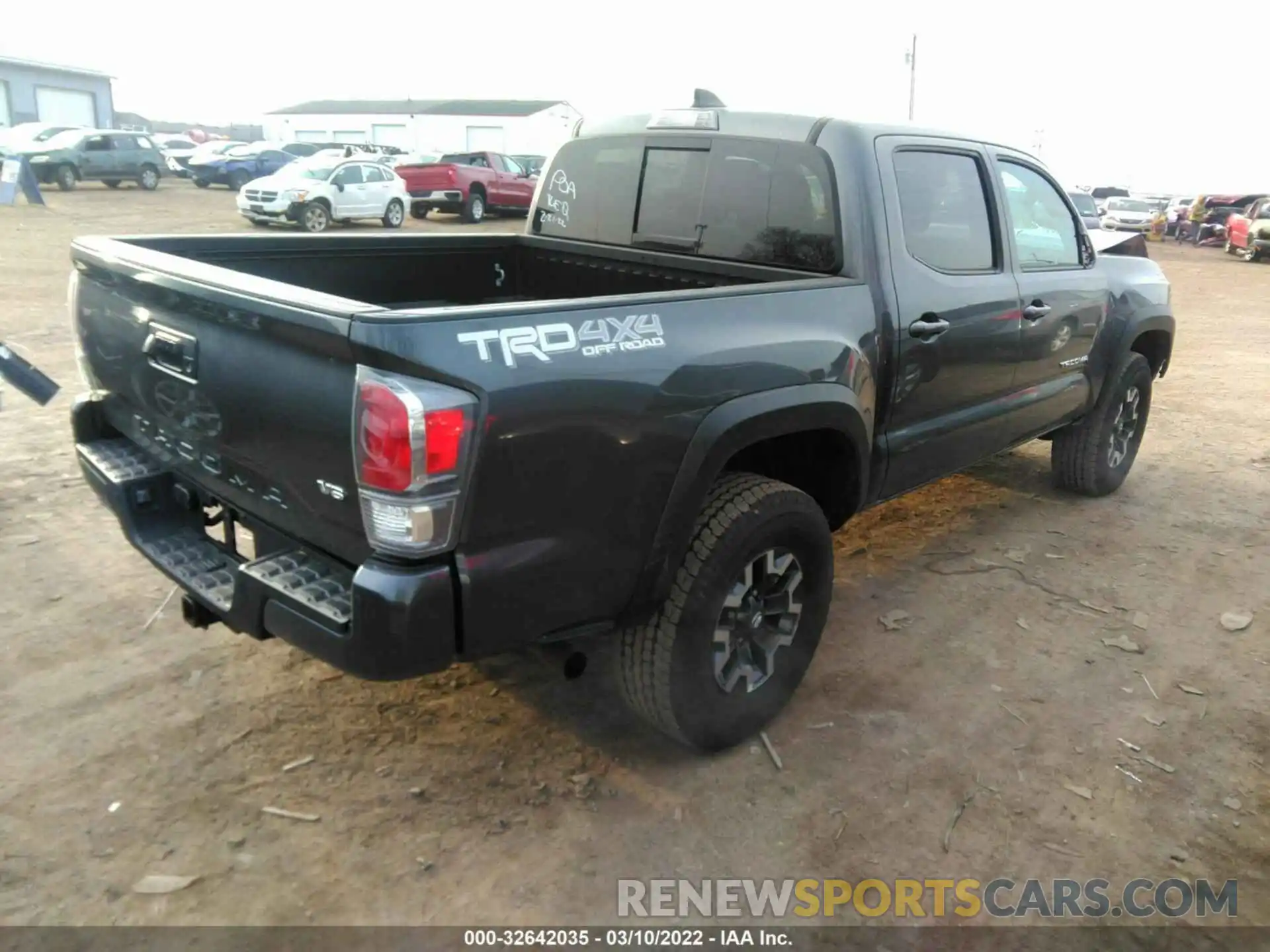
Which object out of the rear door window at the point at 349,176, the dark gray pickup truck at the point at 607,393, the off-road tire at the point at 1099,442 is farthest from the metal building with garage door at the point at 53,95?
the off-road tire at the point at 1099,442

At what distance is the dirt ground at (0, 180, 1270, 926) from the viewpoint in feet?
8.55

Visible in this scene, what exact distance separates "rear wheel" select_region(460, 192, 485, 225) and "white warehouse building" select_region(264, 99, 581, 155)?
85.1 feet

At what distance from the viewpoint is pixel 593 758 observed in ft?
10.2

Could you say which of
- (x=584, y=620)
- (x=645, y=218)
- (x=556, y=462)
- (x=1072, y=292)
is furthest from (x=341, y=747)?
(x=1072, y=292)

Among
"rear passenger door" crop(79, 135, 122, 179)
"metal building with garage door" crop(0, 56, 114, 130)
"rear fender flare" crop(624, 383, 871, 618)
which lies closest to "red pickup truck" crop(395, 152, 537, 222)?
"rear passenger door" crop(79, 135, 122, 179)

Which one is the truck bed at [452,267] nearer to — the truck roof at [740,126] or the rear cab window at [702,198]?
the rear cab window at [702,198]

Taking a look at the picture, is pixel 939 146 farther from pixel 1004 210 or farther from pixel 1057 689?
pixel 1057 689

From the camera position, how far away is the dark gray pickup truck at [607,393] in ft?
7.34

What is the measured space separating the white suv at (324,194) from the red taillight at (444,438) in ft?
62.0

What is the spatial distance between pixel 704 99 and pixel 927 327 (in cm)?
130

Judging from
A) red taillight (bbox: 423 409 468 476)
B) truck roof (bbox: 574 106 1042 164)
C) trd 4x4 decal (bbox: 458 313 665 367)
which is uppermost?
truck roof (bbox: 574 106 1042 164)

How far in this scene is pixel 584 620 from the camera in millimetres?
2609

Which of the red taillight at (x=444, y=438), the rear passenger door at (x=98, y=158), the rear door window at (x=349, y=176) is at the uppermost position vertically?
the rear passenger door at (x=98, y=158)

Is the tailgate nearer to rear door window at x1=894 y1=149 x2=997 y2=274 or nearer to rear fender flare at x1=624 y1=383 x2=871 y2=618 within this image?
rear fender flare at x1=624 y1=383 x2=871 y2=618
